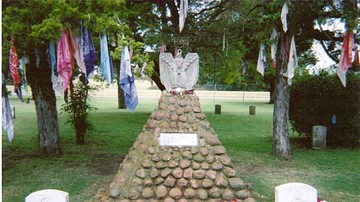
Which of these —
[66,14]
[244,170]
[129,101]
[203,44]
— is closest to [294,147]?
[244,170]

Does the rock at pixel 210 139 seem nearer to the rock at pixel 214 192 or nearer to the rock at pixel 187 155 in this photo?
the rock at pixel 187 155

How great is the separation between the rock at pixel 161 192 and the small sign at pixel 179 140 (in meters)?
0.89

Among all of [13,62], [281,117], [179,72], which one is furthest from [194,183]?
[281,117]

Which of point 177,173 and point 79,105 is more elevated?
point 79,105

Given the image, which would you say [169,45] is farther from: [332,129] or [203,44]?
[332,129]

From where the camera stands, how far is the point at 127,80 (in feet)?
30.9

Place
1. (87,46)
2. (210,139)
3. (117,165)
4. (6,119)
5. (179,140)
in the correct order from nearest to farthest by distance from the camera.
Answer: (179,140), (210,139), (6,119), (87,46), (117,165)

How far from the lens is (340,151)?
43.4 feet

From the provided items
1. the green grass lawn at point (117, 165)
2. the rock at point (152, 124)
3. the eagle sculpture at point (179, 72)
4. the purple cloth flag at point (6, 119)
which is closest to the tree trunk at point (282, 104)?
the green grass lawn at point (117, 165)

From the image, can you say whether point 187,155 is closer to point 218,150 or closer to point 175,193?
point 218,150

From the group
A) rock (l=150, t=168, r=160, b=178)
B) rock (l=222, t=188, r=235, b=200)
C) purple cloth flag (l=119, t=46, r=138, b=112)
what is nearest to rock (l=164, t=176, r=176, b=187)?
A: rock (l=150, t=168, r=160, b=178)

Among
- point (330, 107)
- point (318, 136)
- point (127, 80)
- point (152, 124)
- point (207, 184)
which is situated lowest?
point (318, 136)

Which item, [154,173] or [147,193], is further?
[154,173]

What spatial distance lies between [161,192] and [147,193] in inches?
10.4
